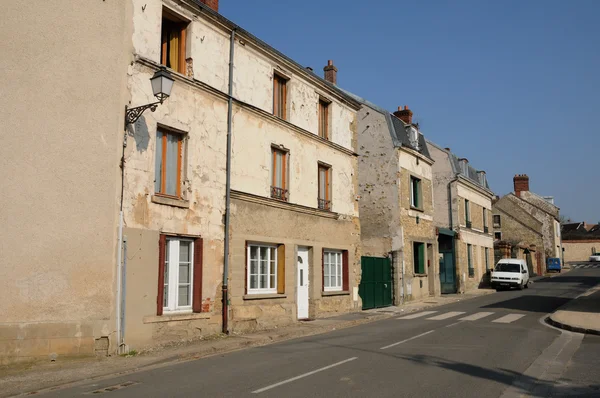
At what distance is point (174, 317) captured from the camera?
12.0 meters

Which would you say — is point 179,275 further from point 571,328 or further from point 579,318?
point 579,318

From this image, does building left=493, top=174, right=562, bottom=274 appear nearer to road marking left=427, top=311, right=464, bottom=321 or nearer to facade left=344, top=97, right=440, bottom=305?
facade left=344, top=97, right=440, bottom=305

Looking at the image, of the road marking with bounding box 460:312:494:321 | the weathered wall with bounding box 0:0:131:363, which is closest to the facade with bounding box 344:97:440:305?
the road marking with bounding box 460:312:494:321

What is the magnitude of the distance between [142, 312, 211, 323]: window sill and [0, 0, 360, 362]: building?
4 cm

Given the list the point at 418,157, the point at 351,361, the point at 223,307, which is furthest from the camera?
the point at 418,157

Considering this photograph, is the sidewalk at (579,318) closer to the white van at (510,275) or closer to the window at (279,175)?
the window at (279,175)

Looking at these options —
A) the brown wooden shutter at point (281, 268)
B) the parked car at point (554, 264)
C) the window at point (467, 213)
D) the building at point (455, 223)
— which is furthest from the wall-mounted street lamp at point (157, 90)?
the parked car at point (554, 264)

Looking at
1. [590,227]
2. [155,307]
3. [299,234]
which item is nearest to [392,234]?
[299,234]

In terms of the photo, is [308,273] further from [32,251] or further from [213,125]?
[32,251]

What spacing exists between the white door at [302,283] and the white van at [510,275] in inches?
747

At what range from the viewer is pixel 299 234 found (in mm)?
16812

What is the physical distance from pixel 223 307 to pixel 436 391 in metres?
7.52

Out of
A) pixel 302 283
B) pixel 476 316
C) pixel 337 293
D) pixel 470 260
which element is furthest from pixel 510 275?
pixel 302 283

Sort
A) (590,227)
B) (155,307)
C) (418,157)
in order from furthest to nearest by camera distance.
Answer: (590,227)
(418,157)
(155,307)
